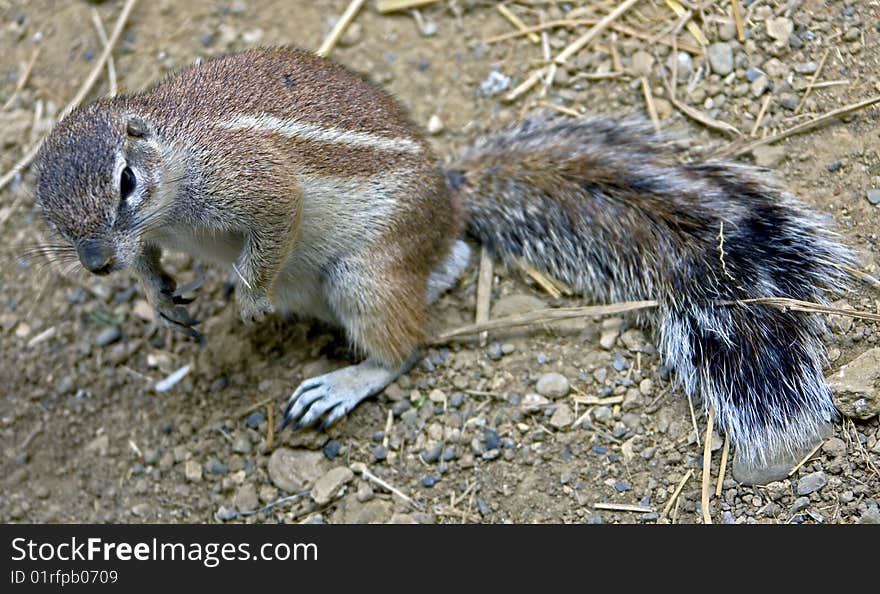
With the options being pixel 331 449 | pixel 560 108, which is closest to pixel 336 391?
pixel 331 449

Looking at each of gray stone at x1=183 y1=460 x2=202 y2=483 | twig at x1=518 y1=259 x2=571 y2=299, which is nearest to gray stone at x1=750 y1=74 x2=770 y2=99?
twig at x1=518 y1=259 x2=571 y2=299

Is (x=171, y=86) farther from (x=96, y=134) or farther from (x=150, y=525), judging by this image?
(x=150, y=525)

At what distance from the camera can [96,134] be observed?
2.79 metres

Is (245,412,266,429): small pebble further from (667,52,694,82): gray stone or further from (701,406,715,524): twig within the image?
(667,52,694,82): gray stone

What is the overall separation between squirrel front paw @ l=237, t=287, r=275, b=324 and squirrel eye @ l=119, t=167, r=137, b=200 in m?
0.61

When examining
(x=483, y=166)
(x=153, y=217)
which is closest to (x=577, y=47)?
(x=483, y=166)

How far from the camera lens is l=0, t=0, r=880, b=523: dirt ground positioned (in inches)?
124

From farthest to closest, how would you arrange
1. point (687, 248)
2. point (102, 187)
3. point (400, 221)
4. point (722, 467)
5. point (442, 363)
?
point (442, 363) < point (400, 221) < point (687, 248) < point (722, 467) < point (102, 187)

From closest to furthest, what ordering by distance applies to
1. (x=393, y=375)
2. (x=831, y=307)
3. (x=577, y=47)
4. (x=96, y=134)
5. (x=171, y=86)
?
1. (x=96, y=134)
2. (x=831, y=307)
3. (x=171, y=86)
4. (x=393, y=375)
5. (x=577, y=47)

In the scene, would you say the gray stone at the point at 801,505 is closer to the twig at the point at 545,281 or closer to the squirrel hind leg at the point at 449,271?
the twig at the point at 545,281

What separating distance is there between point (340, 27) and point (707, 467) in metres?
2.58

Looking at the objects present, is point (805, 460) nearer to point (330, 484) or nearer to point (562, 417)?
point (562, 417)

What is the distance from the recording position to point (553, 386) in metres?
3.34

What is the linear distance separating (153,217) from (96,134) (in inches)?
11.7
